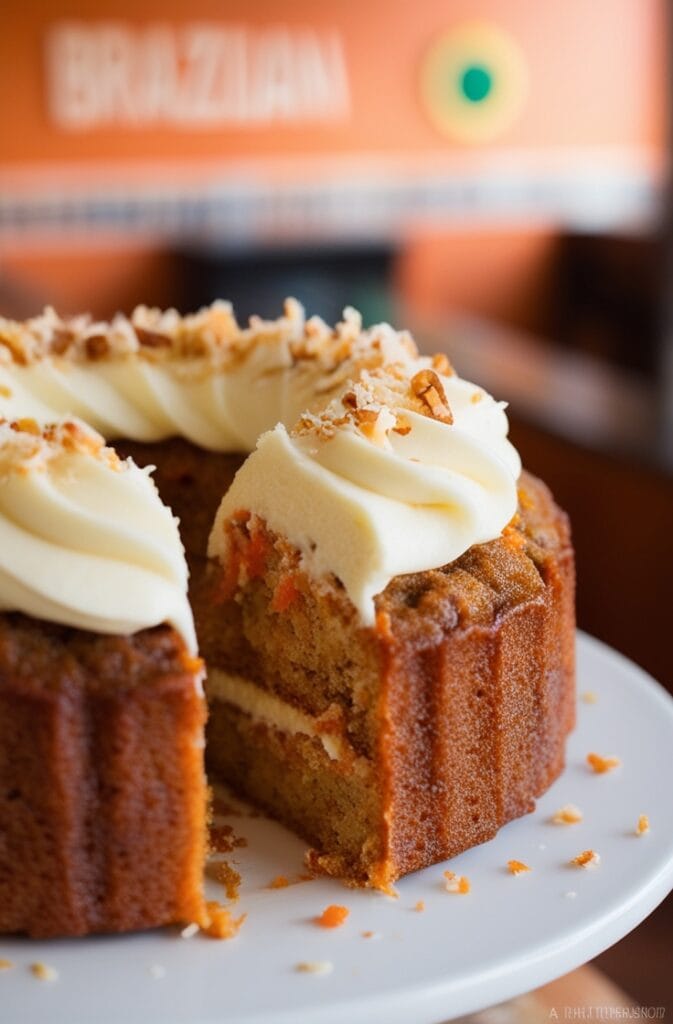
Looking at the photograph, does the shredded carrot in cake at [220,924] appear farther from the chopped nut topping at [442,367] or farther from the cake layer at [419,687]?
the chopped nut topping at [442,367]

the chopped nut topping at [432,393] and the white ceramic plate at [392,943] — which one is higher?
the chopped nut topping at [432,393]

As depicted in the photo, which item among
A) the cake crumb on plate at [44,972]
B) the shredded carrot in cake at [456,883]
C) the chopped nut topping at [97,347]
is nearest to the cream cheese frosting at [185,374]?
the chopped nut topping at [97,347]

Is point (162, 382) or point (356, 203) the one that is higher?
point (162, 382)

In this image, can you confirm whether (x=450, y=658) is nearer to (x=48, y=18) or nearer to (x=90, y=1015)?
(x=90, y=1015)

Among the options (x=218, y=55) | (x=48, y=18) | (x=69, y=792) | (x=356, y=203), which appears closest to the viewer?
(x=69, y=792)

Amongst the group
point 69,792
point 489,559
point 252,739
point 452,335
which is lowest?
point 452,335

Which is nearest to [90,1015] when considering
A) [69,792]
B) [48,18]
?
[69,792]

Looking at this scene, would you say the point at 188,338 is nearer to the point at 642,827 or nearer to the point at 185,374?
the point at 185,374
